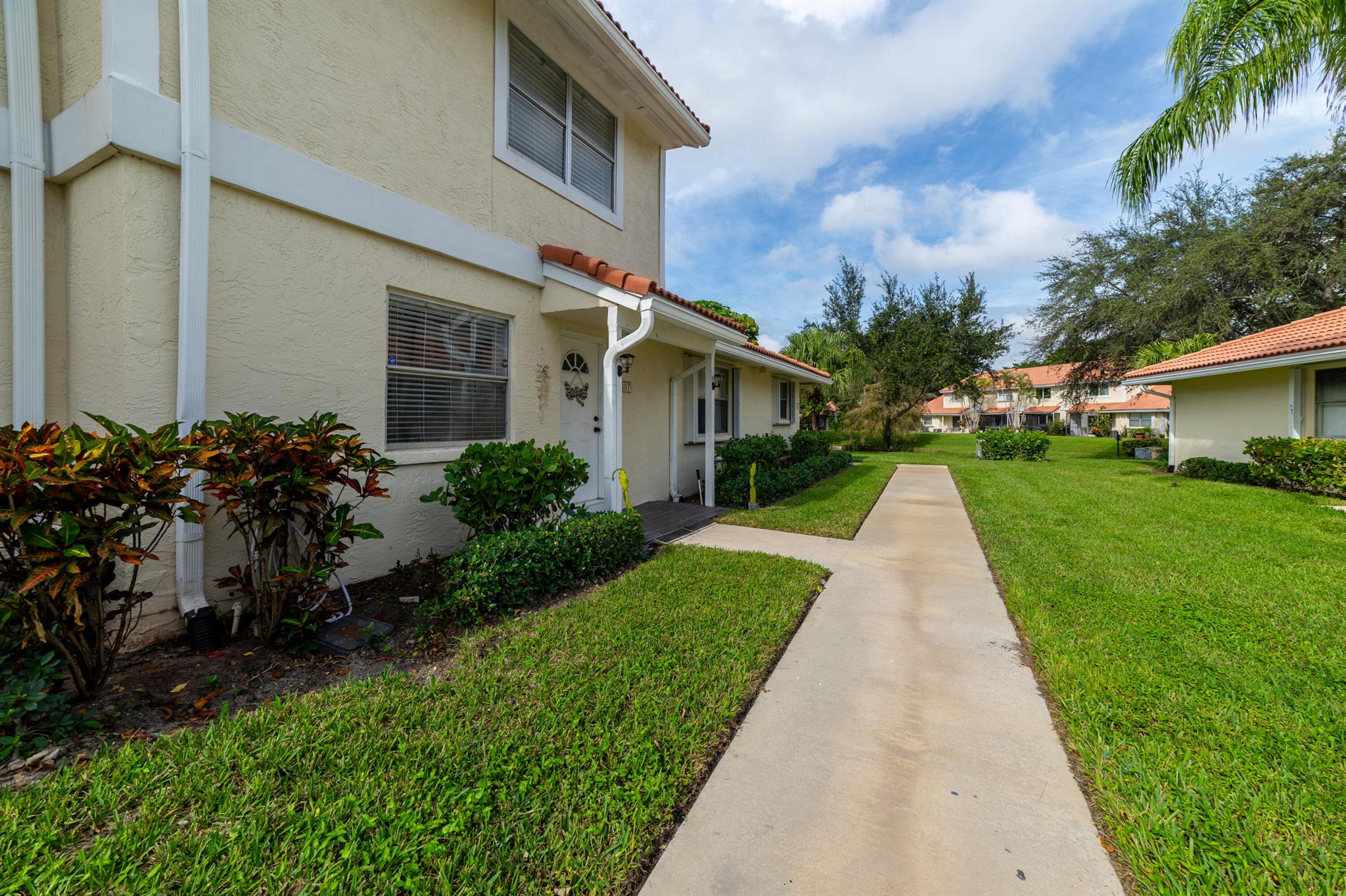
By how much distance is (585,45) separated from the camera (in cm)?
608

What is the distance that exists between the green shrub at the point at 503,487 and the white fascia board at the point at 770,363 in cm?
445

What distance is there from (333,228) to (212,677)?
131 inches

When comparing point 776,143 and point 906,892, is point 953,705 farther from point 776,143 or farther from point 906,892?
point 776,143

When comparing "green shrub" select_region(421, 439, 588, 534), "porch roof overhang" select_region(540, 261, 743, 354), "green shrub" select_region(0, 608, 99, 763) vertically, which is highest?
"porch roof overhang" select_region(540, 261, 743, 354)

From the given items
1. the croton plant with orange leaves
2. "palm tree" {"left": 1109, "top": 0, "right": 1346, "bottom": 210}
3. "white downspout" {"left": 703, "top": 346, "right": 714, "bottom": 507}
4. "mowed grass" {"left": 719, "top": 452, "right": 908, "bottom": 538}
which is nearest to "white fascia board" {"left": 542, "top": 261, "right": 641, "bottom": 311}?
"white downspout" {"left": 703, "top": 346, "right": 714, "bottom": 507}

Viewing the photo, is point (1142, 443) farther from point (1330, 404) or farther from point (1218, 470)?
point (1330, 404)

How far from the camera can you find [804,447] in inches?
530

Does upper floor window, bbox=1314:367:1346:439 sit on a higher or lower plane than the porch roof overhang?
lower

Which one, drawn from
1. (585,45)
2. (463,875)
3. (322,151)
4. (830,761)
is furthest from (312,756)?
(585,45)

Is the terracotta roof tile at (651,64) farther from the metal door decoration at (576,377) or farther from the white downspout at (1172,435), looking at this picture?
the white downspout at (1172,435)

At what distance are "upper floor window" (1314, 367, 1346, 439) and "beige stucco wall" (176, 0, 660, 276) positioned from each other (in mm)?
15421

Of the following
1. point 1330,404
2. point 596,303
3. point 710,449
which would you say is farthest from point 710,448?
point 1330,404

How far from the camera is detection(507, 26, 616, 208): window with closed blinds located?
5828 mm

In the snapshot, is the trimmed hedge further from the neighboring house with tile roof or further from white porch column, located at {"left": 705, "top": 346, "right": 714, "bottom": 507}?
the neighboring house with tile roof
